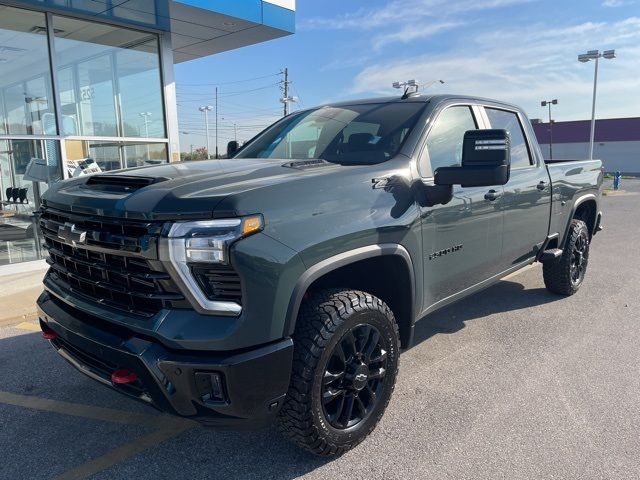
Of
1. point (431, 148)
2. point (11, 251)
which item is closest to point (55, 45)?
point (11, 251)

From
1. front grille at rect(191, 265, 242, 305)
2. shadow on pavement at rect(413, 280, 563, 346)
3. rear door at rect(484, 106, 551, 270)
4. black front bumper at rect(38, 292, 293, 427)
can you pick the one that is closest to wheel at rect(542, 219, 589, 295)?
shadow on pavement at rect(413, 280, 563, 346)

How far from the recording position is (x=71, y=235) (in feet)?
8.52

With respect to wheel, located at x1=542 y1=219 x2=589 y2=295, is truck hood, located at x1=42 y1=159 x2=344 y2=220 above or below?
above

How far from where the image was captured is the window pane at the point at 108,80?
858 centimetres

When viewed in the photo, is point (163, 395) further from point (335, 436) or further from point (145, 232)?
point (335, 436)

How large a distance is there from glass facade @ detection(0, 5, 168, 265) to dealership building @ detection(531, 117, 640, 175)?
48603 mm

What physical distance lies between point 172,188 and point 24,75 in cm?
744

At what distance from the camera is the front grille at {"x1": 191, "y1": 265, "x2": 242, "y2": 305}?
2207 millimetres

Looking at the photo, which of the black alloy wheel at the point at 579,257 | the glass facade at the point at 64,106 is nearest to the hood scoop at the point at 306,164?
the black alloy wheel at the point at 579,257

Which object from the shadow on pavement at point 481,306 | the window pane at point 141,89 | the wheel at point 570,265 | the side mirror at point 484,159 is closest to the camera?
the side mirror at point 484,159

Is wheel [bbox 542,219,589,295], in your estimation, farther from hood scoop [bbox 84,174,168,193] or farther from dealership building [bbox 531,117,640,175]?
dealership building [bbox 531,117,640,175]

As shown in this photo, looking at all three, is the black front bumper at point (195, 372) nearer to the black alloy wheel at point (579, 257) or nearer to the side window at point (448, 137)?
the side window at point (448, 137)

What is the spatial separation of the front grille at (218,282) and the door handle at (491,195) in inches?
89.1

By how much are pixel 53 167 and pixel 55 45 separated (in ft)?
6.55
